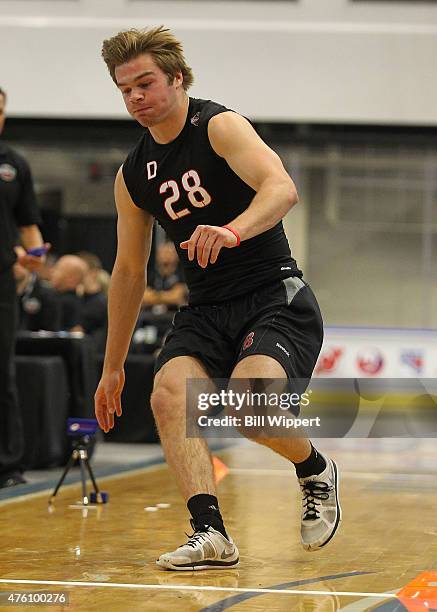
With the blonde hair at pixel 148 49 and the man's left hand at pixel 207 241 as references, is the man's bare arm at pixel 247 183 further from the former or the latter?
the blonde hair at pixel 148 49

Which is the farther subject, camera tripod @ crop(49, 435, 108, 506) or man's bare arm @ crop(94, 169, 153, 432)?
camera tripod @ crop(49, 435, 108, 506)

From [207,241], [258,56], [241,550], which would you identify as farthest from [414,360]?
[207,241]

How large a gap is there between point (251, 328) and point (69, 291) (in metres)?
7.14

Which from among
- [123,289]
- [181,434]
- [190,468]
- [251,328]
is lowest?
[190,468]

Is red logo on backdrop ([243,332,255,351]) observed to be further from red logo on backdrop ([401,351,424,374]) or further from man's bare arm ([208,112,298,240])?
red logo on backdrop ([401,351,424,374])

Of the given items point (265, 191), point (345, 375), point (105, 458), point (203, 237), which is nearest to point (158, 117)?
point (265, 191)

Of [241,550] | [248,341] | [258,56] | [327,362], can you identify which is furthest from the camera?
[258,56]

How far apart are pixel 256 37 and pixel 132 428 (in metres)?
5.83

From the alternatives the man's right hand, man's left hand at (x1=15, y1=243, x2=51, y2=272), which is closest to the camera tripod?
man's left hand at (x1=15, y1=243, x2=51, y2=272)

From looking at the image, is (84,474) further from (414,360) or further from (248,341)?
(414,360)

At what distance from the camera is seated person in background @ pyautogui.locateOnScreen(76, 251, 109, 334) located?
37.5 ft

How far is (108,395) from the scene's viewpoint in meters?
4.44

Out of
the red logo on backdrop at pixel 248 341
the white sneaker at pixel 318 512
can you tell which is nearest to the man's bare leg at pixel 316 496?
the white sneaker at pixel 318 512

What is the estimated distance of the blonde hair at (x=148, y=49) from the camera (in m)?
4.08
